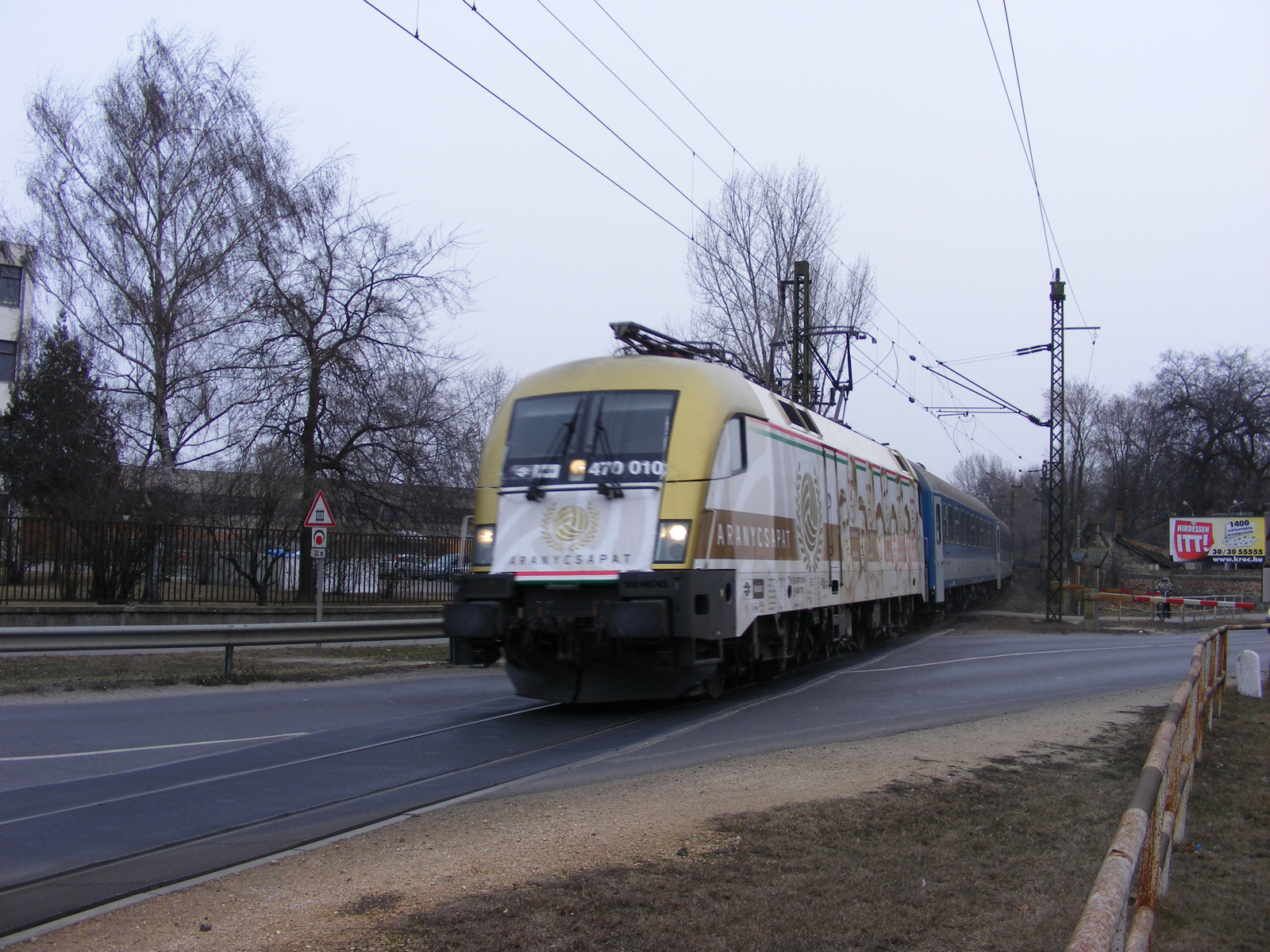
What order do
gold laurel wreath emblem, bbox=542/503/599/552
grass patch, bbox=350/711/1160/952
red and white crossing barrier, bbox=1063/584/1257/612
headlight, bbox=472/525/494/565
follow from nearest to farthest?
grass patch, bbox=350/711/1160/952 < gold laurel wreath emblem, bbox=542/503/599/552 < headlight, bbox=472/525/494/565 < red and white crossing barrier, bbox=1063/584/1257/612

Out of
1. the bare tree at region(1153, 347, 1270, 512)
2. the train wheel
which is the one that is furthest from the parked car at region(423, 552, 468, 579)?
the bare tree at region(1153, 347, 1270, 512)

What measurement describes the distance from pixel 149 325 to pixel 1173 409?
6395 centimetres

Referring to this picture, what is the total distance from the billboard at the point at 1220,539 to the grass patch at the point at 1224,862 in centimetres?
3941

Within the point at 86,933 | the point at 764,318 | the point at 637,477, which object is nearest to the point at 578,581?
the point at 637,477

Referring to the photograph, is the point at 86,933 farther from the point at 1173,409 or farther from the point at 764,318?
the point at 1173,409

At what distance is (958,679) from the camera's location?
14.5 meters

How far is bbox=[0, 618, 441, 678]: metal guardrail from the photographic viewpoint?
1256 cm

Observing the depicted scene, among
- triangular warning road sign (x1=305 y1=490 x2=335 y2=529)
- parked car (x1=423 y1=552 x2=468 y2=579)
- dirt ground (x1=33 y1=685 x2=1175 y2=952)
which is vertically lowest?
dirt ground (x1=33 y1=685 x2=1175 y2=952)

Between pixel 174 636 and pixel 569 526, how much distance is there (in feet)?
19.9

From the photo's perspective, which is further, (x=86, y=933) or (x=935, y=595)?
(x=935, y=595)

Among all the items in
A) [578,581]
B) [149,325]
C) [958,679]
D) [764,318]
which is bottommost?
[958,679]

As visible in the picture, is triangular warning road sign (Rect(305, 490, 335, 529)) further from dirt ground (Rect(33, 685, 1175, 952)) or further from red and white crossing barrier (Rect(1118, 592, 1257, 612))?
red and white crossing barrier (Rect(1118, 592, 1257, 612))

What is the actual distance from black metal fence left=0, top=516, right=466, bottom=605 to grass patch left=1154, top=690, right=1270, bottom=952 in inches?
421

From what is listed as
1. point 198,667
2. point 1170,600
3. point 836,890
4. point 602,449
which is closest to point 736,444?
point 602,449
